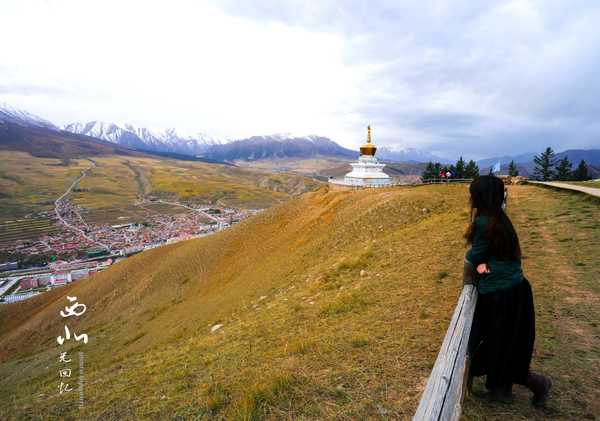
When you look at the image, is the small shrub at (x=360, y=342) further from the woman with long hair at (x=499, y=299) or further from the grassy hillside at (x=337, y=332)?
the woman with long hair at (x=499, y=299)

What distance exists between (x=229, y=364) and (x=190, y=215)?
112320 millimetres

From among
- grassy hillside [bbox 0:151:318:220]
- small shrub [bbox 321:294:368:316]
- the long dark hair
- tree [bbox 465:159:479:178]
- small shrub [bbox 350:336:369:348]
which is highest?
tree [bbox 465:159:479:178]

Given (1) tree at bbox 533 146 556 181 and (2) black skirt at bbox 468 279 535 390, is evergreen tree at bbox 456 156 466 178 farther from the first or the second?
(2) black skirt at bbox 468 279 535 390

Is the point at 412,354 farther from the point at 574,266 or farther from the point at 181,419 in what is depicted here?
the point at 574,266

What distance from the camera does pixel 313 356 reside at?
19.0 feet

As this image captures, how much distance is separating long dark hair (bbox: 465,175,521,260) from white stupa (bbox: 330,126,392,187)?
30888mm

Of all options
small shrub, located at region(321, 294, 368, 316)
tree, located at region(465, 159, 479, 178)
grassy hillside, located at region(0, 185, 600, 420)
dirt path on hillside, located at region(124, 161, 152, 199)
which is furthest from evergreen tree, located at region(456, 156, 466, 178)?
dirt path on hillside, located at region(124, 161, 152, 199)

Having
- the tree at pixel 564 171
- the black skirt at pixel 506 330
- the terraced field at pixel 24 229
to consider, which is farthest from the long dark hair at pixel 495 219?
the terraced field at pixel 24 229

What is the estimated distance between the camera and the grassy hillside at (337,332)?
14.9ft

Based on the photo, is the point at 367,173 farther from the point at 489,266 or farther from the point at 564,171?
the point at 564,171

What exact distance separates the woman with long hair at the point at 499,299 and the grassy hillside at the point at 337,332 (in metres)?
0.55

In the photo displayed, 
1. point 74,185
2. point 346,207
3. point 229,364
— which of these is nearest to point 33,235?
point 74,185

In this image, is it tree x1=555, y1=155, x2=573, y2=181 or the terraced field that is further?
the terraced field

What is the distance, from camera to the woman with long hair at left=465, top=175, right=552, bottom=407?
11.4ft
